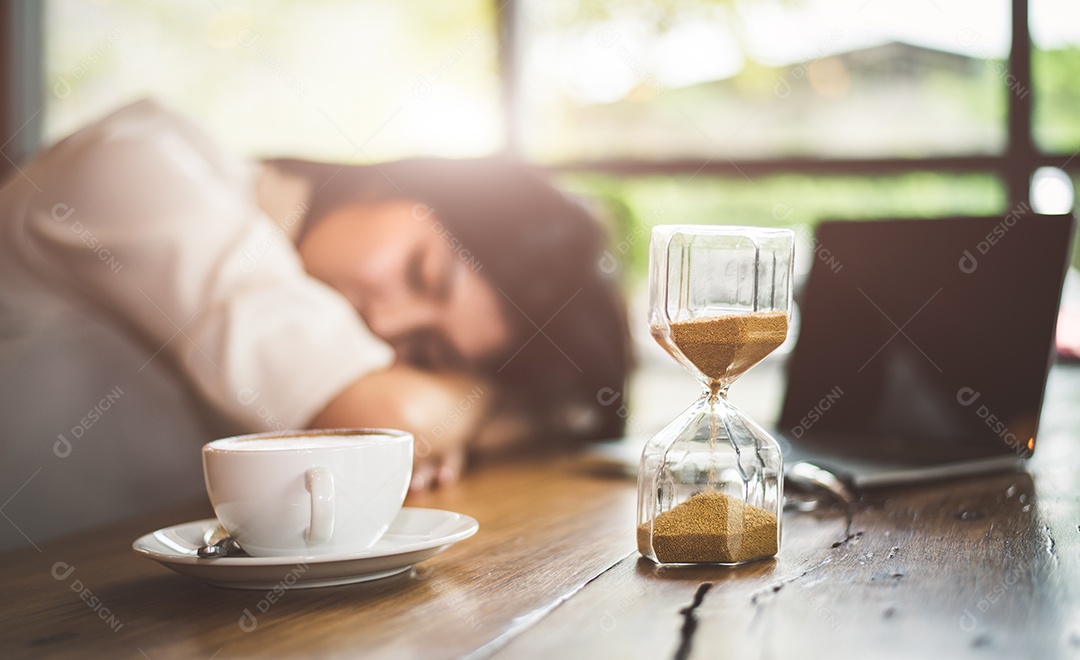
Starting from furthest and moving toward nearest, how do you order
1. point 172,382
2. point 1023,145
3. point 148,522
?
point 1023,145
point 172,382
point 148,522

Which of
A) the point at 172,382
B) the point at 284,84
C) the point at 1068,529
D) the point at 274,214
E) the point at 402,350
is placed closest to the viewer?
the point at 1068,529

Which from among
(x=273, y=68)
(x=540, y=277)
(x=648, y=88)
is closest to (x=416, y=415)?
(x=540, y=277)

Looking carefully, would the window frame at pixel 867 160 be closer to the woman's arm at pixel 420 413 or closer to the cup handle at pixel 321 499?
the woman's arm at pixel 420 413

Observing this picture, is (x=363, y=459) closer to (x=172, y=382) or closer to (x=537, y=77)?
(x=172, y=382)

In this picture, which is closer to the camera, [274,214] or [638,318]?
[274,214]

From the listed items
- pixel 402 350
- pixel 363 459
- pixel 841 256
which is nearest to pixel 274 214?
pixel 402 350

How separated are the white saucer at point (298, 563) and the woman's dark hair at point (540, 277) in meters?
0.82

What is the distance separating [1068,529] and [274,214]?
3.91 feet

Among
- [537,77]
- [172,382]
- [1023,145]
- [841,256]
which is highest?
[537,77]

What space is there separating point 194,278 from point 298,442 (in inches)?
21.0

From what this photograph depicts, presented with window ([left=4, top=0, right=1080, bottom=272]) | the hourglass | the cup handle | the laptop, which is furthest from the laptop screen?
window ([left=4, top=0, right=1080, bottom=272])

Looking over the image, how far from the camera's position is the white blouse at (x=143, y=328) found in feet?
3.54

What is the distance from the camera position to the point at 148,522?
905mm

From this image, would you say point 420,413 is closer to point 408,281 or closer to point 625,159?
point 408,281
